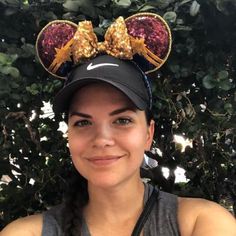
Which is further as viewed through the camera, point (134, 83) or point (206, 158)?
point (206, 158)

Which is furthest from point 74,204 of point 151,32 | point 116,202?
point 151,32

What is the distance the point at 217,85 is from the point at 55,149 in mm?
850

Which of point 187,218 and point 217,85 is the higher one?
point 217,85

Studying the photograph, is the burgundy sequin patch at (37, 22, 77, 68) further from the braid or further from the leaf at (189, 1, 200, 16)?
the braid

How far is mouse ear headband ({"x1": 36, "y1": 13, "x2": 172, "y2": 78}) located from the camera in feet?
6.05

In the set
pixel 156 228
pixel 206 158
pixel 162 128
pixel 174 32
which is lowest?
pixel 156 228

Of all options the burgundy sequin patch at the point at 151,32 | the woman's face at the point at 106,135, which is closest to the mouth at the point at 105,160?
the woman's face at the point at 106,135

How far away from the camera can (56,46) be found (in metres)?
1.98

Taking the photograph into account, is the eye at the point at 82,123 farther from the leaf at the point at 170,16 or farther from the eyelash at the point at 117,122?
the leaf at the point at 170,16

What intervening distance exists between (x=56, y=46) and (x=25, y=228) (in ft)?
2.39

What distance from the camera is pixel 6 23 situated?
199 centimetres

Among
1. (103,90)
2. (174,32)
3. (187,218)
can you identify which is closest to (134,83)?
(103,90)

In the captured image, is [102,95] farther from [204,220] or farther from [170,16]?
[204,220]

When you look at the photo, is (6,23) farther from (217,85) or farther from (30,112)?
(217,85)
